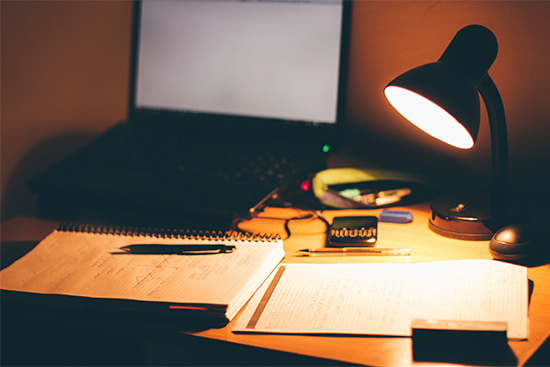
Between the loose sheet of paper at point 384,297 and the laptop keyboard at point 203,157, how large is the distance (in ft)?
0.88

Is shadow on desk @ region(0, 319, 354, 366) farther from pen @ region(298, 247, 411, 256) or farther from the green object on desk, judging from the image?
the green object on desk

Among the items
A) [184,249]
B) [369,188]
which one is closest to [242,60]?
[369,188]

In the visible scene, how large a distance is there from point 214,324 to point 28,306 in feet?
0.76

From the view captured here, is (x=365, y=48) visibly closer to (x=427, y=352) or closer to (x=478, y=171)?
(x=478, y=171)

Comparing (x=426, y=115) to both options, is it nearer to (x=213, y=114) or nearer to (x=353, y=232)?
(x=353, y=232)

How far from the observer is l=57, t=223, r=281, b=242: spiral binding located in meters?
0.75

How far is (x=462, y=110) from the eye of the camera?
2.01ft

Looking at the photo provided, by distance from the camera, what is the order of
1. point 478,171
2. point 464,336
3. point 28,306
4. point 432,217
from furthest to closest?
1. point 478,171
2. point 432,217
3. point 28,306
4. point 464,336

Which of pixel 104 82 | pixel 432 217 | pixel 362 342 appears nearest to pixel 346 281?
pixel 362 342

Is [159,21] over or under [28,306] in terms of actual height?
over

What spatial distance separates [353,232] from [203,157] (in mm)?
347

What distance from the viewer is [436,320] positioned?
511 millimetres

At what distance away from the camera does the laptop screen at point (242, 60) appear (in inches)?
38.8

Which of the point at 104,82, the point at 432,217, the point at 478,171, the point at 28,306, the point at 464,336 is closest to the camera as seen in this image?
the point at 464,336
